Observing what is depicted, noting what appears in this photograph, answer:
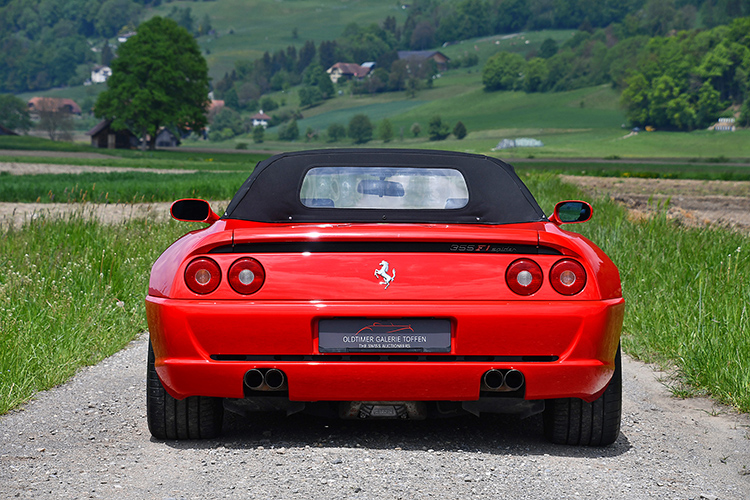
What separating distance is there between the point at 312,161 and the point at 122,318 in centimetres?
322

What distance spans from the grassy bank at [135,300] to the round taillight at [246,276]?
183cm

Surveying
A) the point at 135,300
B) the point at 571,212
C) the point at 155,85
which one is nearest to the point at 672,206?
the point at 135,300

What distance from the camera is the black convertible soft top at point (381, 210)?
13.4ft

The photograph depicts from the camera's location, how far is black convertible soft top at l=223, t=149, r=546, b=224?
4.10 metres

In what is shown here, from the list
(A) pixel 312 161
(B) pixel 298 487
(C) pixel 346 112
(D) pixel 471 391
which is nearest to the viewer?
(B) pixel 298 487

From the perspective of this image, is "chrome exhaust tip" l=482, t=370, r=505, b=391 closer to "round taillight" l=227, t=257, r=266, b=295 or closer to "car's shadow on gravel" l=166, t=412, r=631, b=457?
"car's shadow on gravel" l=166, t=412, r=631, b=457

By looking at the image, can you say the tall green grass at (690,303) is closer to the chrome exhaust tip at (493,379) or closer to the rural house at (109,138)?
the chrome exhaust tip at (493,379)

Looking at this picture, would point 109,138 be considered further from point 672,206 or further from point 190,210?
point 190,210

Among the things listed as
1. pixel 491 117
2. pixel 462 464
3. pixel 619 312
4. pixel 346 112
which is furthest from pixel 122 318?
pixel 346 112

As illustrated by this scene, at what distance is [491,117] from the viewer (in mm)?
151125

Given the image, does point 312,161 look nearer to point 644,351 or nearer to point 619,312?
point 619,312

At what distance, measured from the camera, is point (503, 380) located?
352 centimetres

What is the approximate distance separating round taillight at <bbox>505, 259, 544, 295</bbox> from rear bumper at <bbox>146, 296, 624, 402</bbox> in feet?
0.21

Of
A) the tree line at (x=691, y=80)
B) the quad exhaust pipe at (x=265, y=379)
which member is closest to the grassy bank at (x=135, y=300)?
the quad exhaust pipe at (x=265, y=379)
